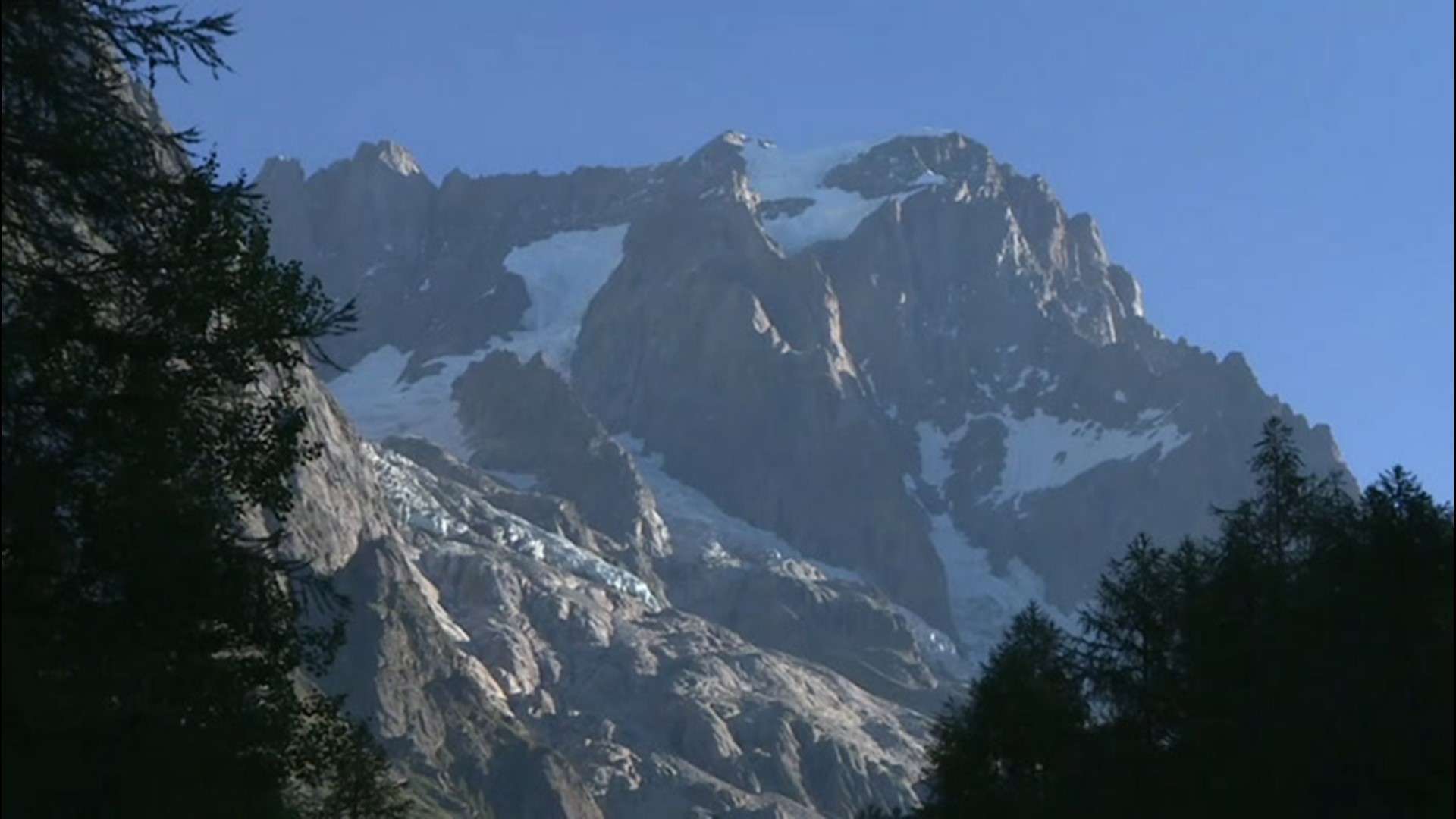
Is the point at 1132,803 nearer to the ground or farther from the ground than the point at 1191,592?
nearer to the ground

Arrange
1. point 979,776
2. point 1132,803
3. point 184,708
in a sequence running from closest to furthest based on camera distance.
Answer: point 184,708, point 1132,803, point 979,776

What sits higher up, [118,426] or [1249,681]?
[1249,681]

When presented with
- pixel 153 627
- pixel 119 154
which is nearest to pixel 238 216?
pixel 119 154

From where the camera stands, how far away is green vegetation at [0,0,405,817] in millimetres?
17156

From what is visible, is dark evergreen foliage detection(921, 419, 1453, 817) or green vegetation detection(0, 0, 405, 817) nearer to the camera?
green vegetation detection(0, 0, 405, 817)

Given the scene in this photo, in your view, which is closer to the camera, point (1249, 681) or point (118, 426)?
point (118, 426)

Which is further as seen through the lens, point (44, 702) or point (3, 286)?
point (3, 286)

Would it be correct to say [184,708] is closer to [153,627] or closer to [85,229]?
[153,627]

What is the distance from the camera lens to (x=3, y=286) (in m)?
17.5

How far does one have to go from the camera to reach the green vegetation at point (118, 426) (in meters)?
17.2

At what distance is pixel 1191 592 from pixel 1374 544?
9.85 metres

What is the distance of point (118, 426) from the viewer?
1797 cm

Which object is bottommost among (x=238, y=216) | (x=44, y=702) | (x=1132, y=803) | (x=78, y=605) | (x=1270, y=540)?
(x=44, y=702)

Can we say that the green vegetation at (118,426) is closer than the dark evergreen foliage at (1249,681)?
Yes
